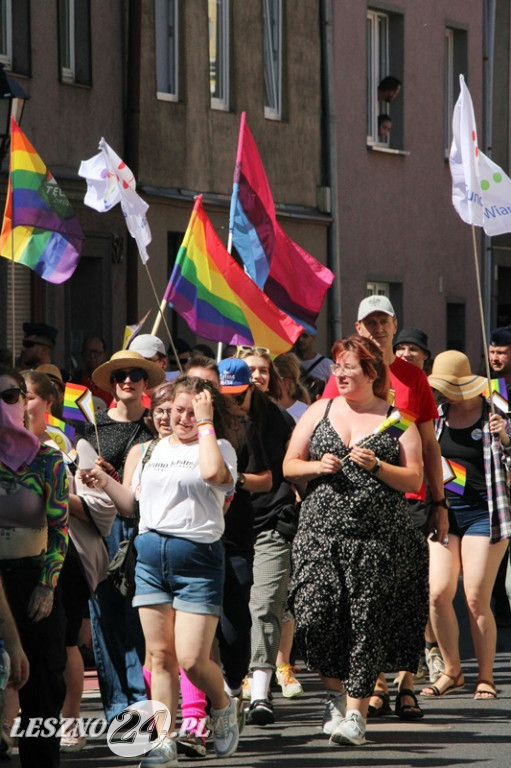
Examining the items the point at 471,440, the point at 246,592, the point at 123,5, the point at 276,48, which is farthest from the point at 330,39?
the point at 246,592

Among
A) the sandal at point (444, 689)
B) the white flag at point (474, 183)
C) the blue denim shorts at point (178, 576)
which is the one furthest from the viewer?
the white flag at point (474, 183)

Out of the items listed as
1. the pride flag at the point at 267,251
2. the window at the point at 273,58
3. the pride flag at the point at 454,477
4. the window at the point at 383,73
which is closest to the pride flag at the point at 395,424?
the pride flag at the point at 454,477

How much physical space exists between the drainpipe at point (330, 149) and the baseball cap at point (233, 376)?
1581cm

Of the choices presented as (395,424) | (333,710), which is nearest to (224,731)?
(333,710)

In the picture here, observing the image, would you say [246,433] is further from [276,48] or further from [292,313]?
[276,48]

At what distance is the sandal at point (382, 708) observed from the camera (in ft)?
32.2

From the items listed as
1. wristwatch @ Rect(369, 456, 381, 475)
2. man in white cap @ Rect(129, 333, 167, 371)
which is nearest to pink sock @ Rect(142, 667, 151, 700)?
wristwatch @ Rect(369, 456, 381, 475)

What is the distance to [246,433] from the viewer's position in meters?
9.59

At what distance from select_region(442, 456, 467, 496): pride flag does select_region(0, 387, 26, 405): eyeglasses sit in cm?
413

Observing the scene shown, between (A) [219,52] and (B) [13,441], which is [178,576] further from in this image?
(A) [219,52]

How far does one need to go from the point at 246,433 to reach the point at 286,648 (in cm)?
174

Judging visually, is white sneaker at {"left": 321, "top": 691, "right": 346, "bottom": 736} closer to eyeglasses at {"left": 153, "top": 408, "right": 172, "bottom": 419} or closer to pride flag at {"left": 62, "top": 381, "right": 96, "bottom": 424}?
eyeglasses at {"left": 153, "top": 408, "right": 172, "bottom": 419}

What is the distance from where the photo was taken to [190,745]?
8.45 metres

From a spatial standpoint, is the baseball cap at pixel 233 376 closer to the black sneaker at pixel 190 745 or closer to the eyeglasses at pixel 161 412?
the eyeglasses at pixel 161 412
